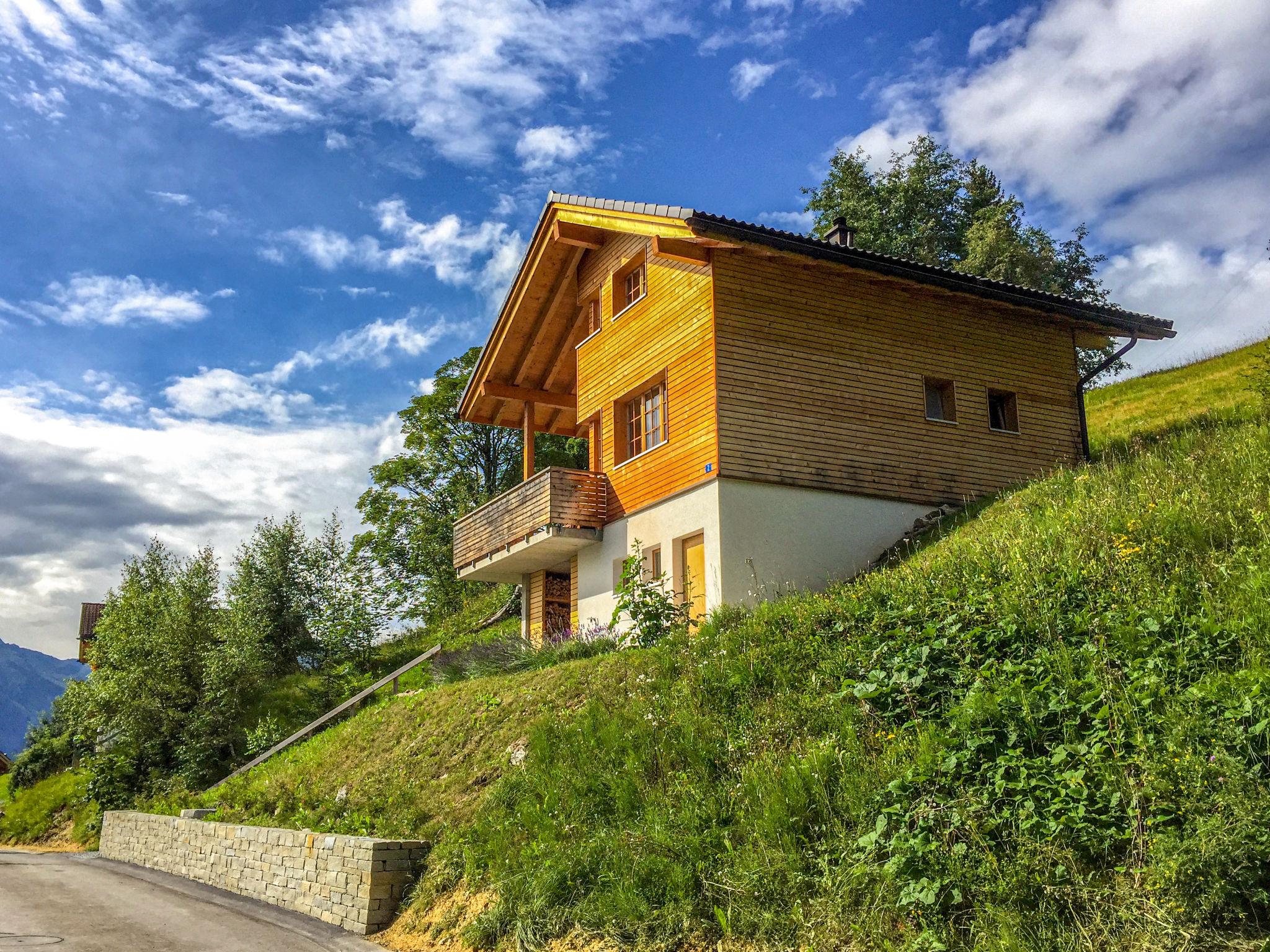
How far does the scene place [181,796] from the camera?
71.9ft

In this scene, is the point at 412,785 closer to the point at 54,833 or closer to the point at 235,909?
the point at 235,909

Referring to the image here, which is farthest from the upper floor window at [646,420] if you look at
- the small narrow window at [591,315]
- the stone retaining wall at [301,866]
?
the stone retaining wall at [301,866]

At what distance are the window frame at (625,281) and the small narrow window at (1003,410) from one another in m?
7.36

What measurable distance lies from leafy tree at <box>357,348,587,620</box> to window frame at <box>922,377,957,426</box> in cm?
2332

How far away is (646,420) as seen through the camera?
19.8 metres

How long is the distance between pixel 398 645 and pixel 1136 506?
1216 inches

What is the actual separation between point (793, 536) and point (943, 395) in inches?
199

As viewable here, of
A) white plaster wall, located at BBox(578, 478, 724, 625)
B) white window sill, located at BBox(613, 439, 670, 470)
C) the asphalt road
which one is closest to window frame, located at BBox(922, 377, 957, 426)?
white window sill, located at BBox(613, 439, 670, 470)

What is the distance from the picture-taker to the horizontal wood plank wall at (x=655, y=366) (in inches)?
683

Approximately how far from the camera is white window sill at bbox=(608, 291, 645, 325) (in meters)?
20.2

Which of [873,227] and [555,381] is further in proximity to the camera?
[873,227]

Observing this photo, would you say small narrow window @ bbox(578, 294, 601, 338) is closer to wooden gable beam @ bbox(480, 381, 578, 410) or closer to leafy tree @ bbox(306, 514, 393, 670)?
wooden gable beam @ bbox(480, 381, 578, 410)

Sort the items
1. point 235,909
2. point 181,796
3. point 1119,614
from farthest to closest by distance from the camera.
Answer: point 181,796 → point 235,909 → point 1119,614

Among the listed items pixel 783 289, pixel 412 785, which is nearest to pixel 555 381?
pixel 783 289
